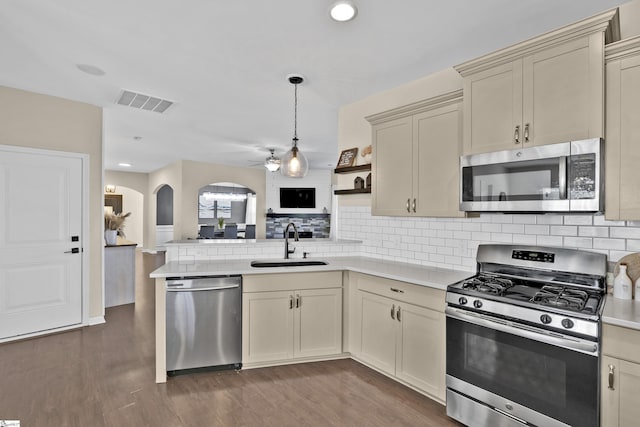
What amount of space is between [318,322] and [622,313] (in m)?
2.13

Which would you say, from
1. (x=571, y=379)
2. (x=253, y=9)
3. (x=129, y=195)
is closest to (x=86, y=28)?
(x=253, y=9)

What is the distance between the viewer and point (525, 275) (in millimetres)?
2395

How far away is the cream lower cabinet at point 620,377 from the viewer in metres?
1.58

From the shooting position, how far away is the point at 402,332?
105 inches

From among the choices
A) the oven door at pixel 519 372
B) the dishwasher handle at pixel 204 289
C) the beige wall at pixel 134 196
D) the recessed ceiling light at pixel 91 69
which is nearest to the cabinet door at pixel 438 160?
the oven door at pixel 519 372

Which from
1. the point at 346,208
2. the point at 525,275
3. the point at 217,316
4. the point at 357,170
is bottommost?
the point at 217,316

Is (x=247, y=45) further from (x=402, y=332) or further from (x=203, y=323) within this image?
(x=402, y=332)

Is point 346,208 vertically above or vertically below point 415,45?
below

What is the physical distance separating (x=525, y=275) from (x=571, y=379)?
31.2 inches

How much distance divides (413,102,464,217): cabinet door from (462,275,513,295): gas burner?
50cm

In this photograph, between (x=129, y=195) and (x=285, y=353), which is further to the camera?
(x=129, y=195)

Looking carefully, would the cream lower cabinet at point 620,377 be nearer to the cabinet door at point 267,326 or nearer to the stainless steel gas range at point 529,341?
the stainless steel gas range at point 529,341

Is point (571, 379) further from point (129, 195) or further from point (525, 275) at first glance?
point (129, 195)

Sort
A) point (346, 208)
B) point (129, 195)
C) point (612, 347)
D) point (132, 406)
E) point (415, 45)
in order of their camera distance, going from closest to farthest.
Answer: point (612, 347)
point (132, 406)
point (415, 45)
point (346, 208)
point (129, 195)
